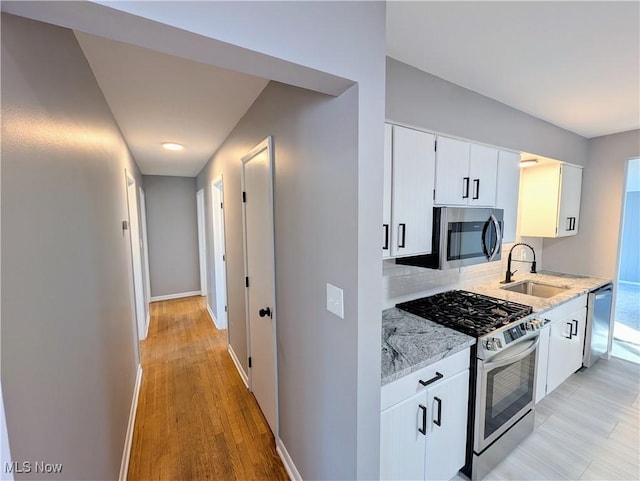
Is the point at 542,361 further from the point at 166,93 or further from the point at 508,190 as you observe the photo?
the point at 166,93

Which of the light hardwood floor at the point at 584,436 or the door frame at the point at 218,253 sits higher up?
the door frame at the point at 218,253

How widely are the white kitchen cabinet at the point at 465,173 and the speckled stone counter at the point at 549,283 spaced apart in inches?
34.0

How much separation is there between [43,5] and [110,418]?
6.00 ft

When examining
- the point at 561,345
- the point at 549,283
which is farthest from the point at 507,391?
the point at 549,283

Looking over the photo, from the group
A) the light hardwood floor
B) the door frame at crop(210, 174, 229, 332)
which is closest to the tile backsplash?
the light hardwood floor

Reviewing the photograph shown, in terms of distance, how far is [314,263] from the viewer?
4.65 feet

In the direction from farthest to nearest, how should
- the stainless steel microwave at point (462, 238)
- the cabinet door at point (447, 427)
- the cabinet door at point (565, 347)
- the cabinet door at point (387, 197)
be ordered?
the cabinet door at point (565, 347) < the stainless steel microwave at point (462, 238) < the cabinet door at point (387, 197) < the cabinet door at point (447, 427)

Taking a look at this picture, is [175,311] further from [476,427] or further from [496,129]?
[496,129]

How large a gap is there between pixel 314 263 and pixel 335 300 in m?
0.25

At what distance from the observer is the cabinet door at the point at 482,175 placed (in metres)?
1.97

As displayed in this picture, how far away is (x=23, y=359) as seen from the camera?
0.71 m

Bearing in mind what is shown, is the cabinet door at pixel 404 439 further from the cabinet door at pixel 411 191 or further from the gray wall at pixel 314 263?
the cabinet door at pixel 411 191

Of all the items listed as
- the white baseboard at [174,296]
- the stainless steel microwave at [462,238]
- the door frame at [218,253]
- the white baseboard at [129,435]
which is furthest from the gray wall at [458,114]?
the white baseboard at [174,296]

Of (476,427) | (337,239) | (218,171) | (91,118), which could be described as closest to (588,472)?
(476,427)
